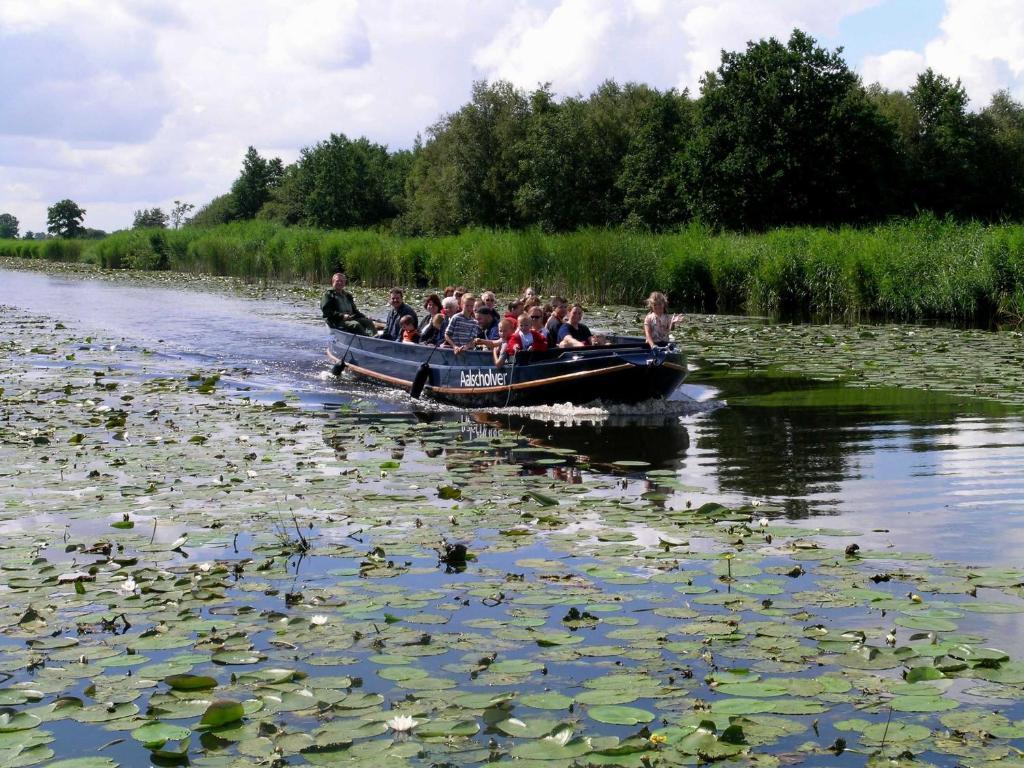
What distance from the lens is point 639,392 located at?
47.8 ft

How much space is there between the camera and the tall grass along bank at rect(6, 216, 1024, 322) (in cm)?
2502

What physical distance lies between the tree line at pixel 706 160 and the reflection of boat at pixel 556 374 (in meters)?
34.0

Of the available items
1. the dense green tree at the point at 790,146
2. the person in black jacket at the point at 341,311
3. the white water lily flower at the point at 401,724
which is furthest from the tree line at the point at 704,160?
the white water lily flower at the point at 401,724

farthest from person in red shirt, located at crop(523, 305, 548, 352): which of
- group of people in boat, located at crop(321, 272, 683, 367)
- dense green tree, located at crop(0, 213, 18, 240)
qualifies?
dense green tree, located at crop(0, 213, 18, 240)

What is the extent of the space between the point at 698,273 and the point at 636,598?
2535 centimetres

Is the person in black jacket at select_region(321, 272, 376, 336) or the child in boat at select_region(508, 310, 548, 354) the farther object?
the person in black jacket at select_region(321, 272, 376, 336)

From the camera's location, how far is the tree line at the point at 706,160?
48062 mm

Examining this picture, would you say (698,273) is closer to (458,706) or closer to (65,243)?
(458,706)

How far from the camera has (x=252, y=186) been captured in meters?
90.5

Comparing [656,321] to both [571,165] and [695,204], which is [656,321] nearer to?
[695,204]

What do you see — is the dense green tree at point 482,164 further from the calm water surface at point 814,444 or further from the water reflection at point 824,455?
the water reflection at point 824,455

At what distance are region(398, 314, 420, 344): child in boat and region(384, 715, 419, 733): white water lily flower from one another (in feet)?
43.7

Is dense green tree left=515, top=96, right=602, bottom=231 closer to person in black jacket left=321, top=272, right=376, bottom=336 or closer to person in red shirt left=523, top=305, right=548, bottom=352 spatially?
person in black jacket left=321, top=272, right=376, bottom=336

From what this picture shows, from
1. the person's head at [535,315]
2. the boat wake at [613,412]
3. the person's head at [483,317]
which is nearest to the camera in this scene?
the boat wake at [613,412]
